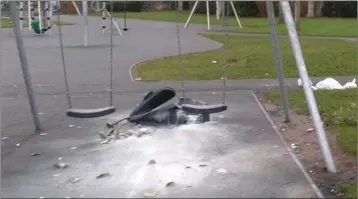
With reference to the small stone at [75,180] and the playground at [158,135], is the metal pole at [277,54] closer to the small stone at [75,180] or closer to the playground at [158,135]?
the playground at [158,135]

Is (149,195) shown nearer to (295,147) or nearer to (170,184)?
(170,184)

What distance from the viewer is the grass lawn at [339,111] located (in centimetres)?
651

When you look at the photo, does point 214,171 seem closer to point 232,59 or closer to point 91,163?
point 91,163

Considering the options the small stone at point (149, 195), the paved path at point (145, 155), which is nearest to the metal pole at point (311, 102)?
the paved path at point (145, 155)

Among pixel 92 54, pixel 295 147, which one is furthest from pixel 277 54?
pixel 92 54

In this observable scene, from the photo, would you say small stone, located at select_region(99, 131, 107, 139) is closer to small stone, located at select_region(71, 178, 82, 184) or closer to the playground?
the playground

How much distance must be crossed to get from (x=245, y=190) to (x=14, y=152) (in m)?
2.74

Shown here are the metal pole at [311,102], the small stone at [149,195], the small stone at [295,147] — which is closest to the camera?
the small stone at [149,195]

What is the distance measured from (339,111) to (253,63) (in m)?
5.77

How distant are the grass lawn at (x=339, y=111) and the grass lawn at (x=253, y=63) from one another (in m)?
2.25

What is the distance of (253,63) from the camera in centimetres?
1376

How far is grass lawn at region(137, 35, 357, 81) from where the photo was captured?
12258mm

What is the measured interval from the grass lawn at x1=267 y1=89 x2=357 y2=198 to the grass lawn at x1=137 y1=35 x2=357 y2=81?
2.25 m

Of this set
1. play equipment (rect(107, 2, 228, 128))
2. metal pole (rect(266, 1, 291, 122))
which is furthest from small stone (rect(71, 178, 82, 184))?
metal pole (rect(266, 1, 291, 122))
